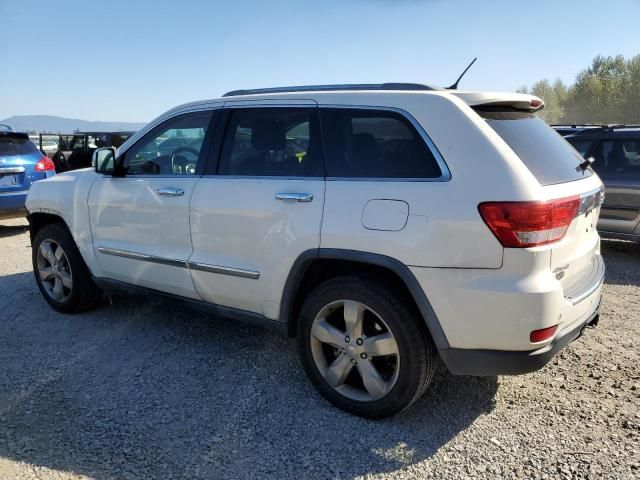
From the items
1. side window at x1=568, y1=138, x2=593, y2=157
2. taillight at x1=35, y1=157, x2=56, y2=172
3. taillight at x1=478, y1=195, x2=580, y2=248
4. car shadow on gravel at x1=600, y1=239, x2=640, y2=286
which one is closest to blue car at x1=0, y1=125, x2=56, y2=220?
taillight at x1=35, y1=157, x2=56, y2=172

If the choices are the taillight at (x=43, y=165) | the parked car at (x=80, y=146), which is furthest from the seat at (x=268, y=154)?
the parked car at (x=80, y=146)

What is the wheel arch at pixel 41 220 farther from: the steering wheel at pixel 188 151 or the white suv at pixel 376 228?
the steering wheel at pixel 188 151

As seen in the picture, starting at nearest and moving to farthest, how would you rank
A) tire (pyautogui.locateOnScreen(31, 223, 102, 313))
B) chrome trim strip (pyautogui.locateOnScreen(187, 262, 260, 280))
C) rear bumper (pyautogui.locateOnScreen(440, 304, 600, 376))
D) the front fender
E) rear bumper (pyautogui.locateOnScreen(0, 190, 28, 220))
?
rear bumper (pyautogui.locateOnScreen(440, 304, 600, 376)) < chrome trim strip (pyautogui.locateOnScreen(187, 262, 260, 280)) < the front fender < tire (pyautogui.locateOnScreen(31, 223, 102, 313)) < rear bumper (pyautogui.locateOnScreen(0, 190, 28, 220))

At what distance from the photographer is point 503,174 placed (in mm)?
2467

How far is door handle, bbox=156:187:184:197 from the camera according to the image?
358cm

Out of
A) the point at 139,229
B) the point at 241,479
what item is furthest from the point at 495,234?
the point at 139,229

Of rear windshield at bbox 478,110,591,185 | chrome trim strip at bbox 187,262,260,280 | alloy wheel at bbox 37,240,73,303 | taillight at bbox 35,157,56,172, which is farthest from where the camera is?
taillight at bbox 35,157,56,172

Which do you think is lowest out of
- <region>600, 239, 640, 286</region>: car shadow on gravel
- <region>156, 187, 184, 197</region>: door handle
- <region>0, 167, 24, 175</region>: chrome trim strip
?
<region>600, 239, 640, 286</region>: car shadow on gravel

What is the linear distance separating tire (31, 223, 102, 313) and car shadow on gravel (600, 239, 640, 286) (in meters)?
5.18

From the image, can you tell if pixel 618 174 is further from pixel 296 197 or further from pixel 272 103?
pixel 296 197

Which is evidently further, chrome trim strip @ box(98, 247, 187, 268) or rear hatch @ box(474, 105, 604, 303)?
chrome trim strip @ box(98, 247, 187, 268)

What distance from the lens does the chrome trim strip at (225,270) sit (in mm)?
3246

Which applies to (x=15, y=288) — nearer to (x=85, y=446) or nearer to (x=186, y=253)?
(x=186, y=253)

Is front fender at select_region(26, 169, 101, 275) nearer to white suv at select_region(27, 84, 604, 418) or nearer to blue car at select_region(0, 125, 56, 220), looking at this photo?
white suv at select_region(27, 84, 604, 418)
